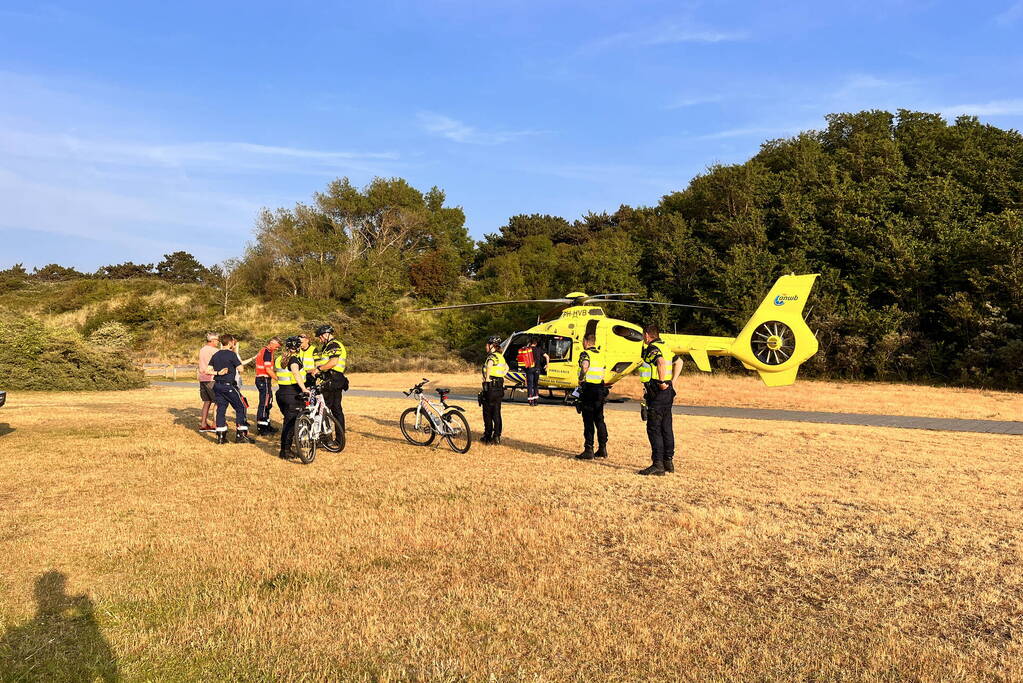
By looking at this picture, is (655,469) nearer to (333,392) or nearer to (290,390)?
(333,392)

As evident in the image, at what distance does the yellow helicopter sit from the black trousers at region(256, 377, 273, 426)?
6224mm

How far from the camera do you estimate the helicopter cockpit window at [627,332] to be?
1702 cm

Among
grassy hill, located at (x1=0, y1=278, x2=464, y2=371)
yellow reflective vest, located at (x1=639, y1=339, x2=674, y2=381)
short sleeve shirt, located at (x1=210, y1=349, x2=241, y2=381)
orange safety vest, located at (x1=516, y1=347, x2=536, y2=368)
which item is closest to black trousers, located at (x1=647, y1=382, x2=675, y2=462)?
yellow reflective vest, located at (x1=639, y1=339, x2=674, y2=381)

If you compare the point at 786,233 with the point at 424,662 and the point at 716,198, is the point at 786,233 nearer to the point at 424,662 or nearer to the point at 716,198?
the point at 716,198

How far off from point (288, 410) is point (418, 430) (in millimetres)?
2077

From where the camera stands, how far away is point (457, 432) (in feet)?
32.8

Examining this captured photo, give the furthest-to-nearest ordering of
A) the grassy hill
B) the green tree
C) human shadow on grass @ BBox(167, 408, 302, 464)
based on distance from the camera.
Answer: the green tree < the grassy hill < human shadow on grass @ BBox(167, 408, 302, 464)

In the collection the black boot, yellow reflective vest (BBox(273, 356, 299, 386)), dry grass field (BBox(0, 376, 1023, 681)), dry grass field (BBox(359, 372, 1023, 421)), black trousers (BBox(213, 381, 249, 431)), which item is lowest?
dry grass field (BBox(0, 376, 1023, 681))

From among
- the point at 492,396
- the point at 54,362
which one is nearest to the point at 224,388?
the point at 492,396

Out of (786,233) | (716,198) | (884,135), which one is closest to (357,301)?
(716,198)

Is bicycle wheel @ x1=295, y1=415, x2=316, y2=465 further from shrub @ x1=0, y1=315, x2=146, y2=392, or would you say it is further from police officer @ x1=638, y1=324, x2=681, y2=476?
shrub @ x1=0, y1=315, x2=146, y2=392

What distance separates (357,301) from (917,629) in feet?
132

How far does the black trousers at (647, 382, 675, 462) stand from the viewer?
8.29 meters

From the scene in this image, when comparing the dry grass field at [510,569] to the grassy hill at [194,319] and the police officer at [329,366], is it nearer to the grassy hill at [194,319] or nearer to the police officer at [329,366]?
the police officer at [329,366]
